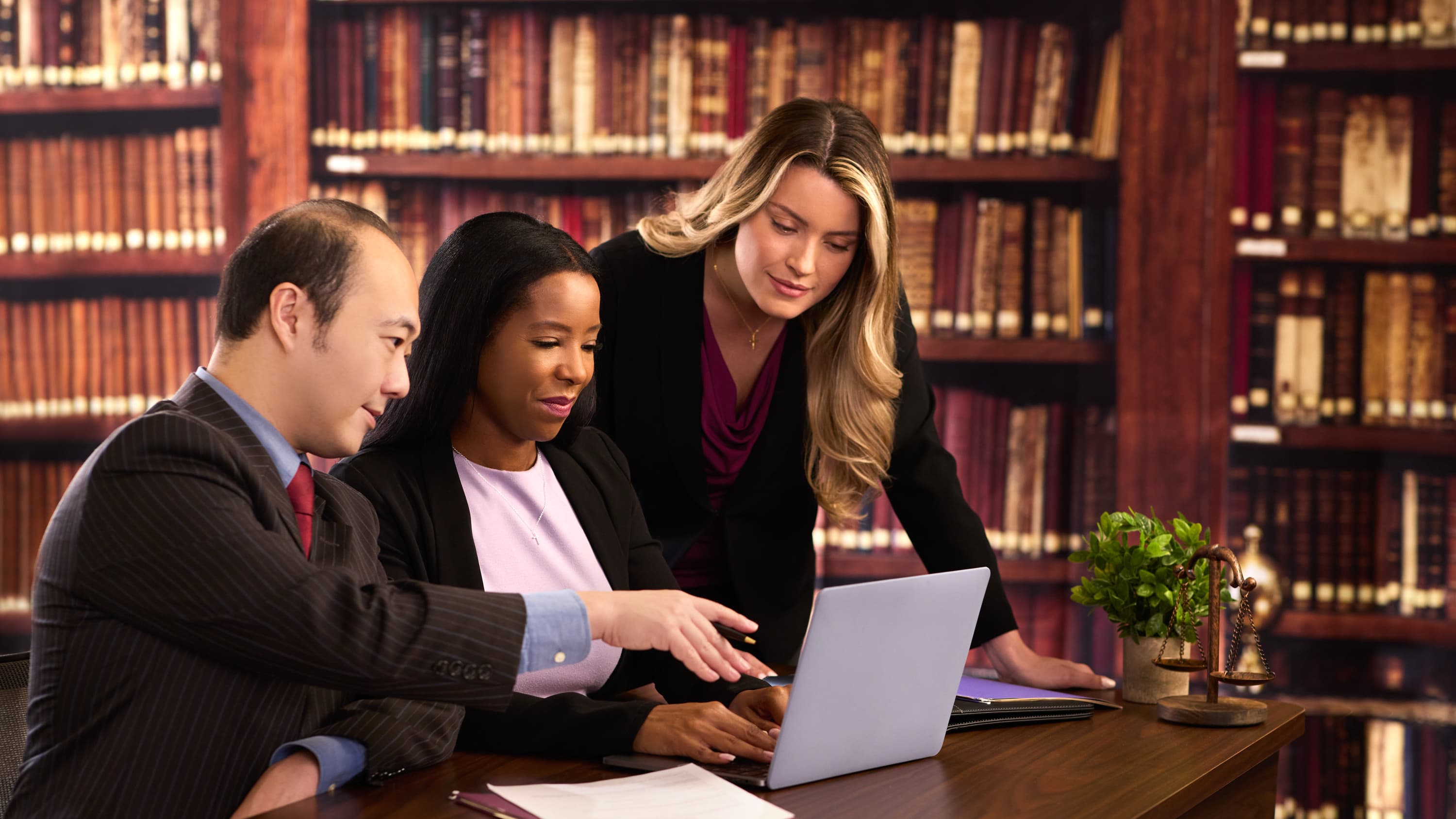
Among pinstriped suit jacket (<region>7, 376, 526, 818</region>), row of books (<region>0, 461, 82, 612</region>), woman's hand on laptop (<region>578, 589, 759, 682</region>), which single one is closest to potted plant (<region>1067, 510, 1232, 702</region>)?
woman's hand on laptop (<region>578, 589, 759, 682</region>)

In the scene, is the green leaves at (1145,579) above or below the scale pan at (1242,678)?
above

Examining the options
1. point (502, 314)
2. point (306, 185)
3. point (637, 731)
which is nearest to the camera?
point (637, 731)

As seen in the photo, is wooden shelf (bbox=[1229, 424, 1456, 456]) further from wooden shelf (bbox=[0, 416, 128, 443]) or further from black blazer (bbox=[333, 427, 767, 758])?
wooden shelf (bbox=[0, 416, 128, 443])

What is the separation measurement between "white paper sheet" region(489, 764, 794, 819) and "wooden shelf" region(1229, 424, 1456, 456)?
7.37ft

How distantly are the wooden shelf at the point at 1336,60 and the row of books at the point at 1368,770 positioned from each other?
155 centimetres

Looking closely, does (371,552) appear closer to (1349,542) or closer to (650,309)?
(650,309)

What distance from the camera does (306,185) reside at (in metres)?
3.32

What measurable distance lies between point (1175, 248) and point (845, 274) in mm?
1361

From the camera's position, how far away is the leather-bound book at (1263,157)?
3.04 m

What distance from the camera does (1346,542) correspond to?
3064 mm

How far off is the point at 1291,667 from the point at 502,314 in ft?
7.69

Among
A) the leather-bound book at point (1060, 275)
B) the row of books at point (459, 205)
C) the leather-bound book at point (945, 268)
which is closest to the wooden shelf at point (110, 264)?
the row of books at point (459, 205)

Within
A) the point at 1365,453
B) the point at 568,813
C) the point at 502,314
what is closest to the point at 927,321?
the point at 1365,453

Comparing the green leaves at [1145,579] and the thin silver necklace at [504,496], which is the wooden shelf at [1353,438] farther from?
the thin silver necklace at [504,496]
